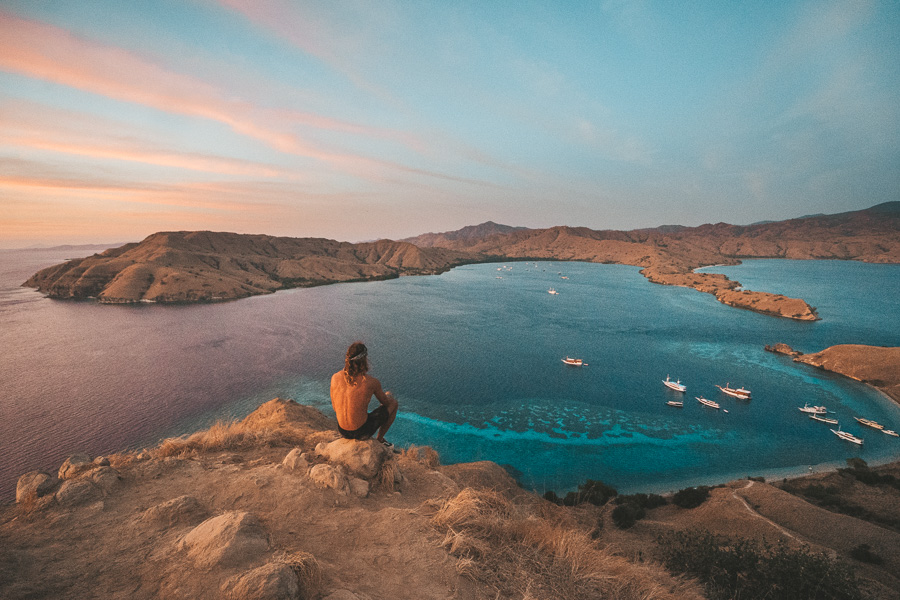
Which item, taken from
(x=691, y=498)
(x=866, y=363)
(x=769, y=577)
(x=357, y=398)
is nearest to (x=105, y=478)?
(x=357, y=398)

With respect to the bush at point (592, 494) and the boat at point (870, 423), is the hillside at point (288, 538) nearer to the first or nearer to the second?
the bush at point (592, 494)

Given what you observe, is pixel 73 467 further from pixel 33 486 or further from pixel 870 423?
pixel 870 423

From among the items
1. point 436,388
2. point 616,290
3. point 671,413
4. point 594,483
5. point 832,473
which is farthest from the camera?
point 616,290

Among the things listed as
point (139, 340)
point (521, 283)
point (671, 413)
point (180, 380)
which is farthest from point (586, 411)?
point (521, 283)

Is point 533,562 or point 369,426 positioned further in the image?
point 369,426

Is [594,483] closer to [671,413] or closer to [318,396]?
[671,413]

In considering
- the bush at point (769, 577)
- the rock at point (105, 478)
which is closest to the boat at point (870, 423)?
the bush at point (769, 577)
